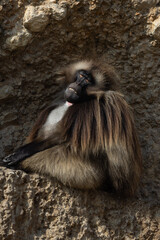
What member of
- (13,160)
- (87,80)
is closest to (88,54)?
(87,80)

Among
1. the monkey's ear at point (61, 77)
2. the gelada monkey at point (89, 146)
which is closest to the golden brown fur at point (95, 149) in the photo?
the gelada monkey at point (89, 146)

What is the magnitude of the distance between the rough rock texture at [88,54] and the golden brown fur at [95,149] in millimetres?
97

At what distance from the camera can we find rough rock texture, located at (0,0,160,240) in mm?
2900

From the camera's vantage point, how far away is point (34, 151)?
2.88 m

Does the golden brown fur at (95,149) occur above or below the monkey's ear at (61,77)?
below

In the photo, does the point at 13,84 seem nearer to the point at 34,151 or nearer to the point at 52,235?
the point at 34,151

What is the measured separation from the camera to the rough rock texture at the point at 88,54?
2900mm

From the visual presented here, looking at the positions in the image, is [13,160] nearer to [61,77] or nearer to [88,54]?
[61,77]

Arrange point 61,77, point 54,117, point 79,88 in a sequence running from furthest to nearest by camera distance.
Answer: point 61,77 → point 54,117 → point 79,88

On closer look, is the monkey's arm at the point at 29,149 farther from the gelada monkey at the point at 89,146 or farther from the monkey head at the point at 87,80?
the monkey head at the point at 87,80

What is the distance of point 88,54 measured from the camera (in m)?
3.48

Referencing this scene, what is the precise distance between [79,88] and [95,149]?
1.34ft

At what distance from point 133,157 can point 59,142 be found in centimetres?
48

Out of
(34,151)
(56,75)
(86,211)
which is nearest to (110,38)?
(56,75)
